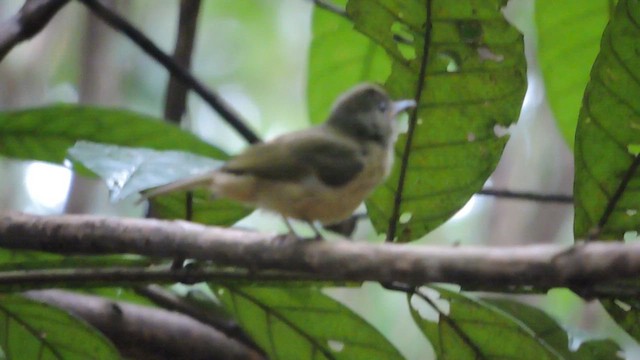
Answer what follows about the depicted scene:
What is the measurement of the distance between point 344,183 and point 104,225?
55 centimetres

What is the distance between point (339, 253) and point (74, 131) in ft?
3.11

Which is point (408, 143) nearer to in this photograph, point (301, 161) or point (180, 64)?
A: point (301, 161)

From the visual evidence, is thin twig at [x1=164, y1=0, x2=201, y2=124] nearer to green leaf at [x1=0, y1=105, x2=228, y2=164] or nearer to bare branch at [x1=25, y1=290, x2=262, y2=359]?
green leaf at [x1=0, y1=105, x2=228, y2=164]

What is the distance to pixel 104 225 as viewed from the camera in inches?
49.7

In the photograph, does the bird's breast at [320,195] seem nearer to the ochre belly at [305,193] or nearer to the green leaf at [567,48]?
the ochre belly at [305,193]

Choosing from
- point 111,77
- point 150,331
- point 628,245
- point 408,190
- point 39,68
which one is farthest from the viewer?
point 39,68

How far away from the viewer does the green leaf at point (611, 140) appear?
1312 mm

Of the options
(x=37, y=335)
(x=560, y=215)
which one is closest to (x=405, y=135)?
(x=37, y=335)

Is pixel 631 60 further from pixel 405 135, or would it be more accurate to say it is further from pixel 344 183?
pixel 344 183

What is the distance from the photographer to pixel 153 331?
183 centimetres

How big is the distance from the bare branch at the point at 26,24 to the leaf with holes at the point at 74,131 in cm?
17

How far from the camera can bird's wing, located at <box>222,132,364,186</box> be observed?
170 centimetres

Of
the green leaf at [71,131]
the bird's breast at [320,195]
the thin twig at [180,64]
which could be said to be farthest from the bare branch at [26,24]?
the bird's breast at [320,195]

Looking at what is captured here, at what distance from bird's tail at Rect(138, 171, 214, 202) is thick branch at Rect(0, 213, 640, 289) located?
0.85ft
